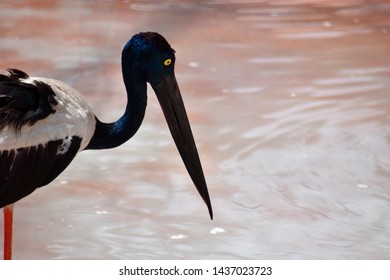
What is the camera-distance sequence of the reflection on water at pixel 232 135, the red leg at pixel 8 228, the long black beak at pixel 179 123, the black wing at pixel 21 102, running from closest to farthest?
the black wing at pixel 21 102, the red leg at pixel 8 228, the long black beak at pixel 179 123, the reflection on water at pixel 232 135

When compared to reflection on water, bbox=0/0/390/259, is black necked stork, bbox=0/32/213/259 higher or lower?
higher

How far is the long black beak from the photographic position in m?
3.25

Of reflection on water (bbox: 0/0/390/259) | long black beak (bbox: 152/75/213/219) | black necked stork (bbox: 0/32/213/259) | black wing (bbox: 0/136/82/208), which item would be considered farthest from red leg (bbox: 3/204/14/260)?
long black beak (bbox: 152/75/213/219)

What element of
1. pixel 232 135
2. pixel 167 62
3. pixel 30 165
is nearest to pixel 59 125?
pixel 30 165

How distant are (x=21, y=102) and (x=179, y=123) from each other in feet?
2.07

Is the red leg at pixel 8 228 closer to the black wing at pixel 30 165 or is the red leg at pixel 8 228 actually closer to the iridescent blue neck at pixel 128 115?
the black wing at pixel 30 165

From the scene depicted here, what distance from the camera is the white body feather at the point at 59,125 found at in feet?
9.48

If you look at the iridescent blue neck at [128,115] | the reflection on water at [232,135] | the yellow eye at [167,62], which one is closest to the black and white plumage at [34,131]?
the iridescent blue neck at [128,115]

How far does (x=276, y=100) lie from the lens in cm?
458

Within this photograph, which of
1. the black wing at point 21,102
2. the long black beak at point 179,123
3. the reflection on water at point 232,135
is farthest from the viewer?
the reflection on water at point 232,135

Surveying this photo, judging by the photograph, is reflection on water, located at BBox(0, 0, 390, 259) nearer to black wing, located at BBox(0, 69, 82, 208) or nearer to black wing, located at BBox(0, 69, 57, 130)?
black wing, located at BBox(0, 69, 82, 208)

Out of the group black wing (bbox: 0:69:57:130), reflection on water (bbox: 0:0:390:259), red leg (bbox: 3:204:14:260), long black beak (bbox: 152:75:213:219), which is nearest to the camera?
black wing (bbox: 0:69:57:130)

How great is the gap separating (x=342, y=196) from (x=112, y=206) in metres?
0.81
